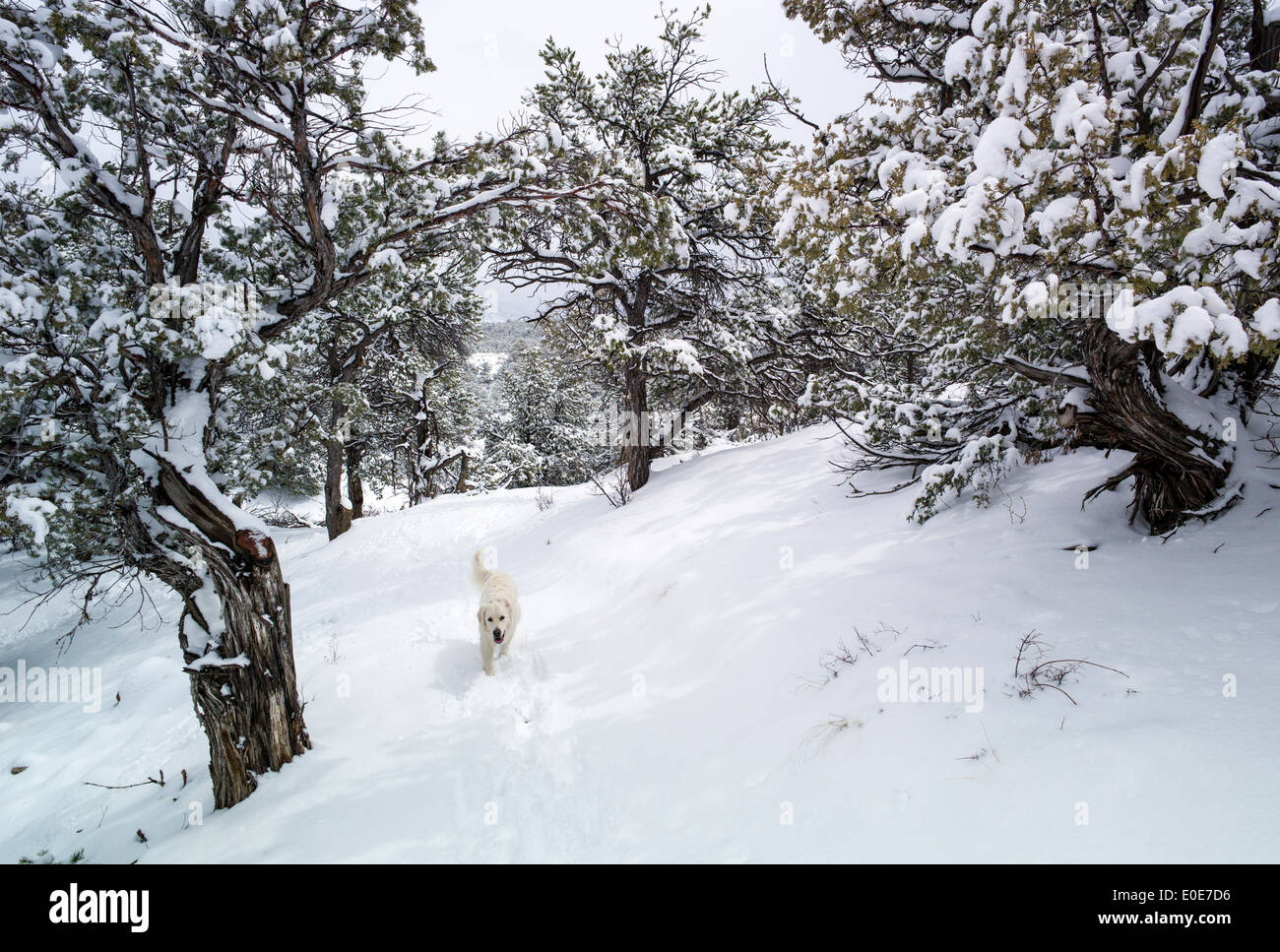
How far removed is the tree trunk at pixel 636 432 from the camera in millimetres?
11469

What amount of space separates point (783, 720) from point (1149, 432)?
3.67 metres

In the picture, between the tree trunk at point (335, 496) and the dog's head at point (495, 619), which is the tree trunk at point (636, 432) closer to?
the dog's head at point (495, 619)

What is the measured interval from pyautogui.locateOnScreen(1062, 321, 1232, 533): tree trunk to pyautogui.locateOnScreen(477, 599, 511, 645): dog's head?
18.7 feet

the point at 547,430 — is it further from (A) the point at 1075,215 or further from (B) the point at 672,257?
(A) the point at 1075,215

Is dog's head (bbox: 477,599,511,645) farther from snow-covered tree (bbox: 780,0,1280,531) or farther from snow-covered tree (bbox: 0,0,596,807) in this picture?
snow-covered tree (bbox: 780,0,1280,531)

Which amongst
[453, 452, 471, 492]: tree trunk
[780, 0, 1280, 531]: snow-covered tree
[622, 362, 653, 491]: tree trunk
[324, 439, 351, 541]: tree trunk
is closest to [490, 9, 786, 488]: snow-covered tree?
[622, 362, 653, 491]: tree trunk

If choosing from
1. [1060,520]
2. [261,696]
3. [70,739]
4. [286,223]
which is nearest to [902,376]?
[1060,520]

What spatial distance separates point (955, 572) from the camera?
4496 mm

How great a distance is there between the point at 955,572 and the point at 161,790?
7.36m

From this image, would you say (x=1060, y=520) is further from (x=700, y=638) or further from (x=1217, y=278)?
(x=700, y=638)

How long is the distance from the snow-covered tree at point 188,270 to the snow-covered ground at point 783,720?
1271 millimetres

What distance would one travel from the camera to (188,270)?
15.6ft

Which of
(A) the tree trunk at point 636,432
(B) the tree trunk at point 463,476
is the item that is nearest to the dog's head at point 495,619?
(A) the tree trunk at point 636,432

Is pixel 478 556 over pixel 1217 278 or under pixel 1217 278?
under
